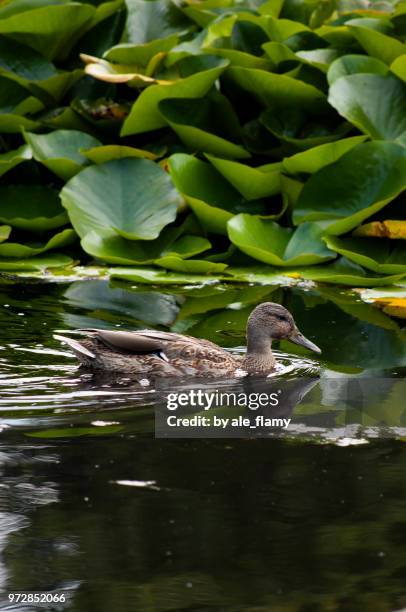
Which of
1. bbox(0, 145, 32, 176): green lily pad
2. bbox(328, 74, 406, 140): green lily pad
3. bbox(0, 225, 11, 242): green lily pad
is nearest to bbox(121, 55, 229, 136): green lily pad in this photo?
bbox(0, 145, 32, 176): green lily pad

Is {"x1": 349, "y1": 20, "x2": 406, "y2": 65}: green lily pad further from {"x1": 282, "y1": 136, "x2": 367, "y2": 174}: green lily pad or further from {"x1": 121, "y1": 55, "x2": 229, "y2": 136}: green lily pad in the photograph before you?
{"x1": 282, "y1": 136, "x2": 367, "y2": 174}: green lily pad

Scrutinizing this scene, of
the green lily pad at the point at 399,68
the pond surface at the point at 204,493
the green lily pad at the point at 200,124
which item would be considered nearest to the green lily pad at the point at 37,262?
the green lily pad at the point at 200,124

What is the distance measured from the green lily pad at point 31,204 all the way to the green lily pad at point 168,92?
866 mm

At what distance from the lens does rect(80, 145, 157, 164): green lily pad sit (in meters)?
10.2

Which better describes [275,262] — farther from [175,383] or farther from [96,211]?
[175,383]

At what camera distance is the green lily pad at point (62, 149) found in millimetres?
10352

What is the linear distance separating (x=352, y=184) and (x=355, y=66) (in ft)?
4.74

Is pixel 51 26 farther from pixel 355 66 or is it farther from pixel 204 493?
pixel 204 493

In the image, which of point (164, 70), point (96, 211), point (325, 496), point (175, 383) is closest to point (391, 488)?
point (325, 496)

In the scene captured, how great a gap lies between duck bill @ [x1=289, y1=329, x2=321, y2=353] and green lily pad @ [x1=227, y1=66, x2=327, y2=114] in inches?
143

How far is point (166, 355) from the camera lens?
7055 millimetres

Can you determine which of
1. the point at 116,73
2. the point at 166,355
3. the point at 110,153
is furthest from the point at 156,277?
the point at 116,73

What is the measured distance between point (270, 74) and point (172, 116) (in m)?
0.92

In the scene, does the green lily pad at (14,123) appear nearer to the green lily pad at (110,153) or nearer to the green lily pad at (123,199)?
the green lily pad at (110,153)
